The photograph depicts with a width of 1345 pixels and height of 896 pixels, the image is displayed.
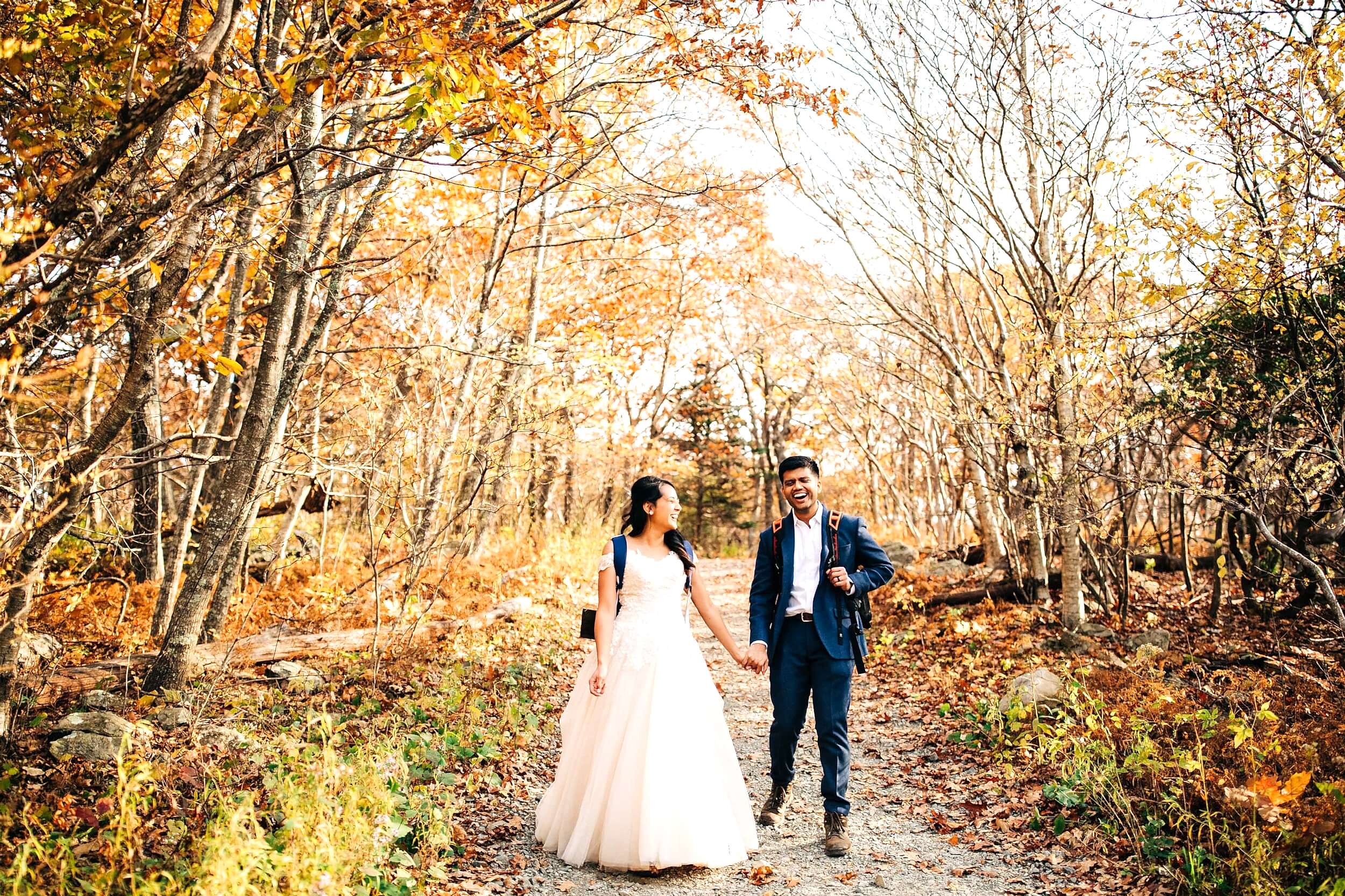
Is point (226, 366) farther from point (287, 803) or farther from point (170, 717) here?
point (170, 717)

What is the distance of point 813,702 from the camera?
4.64 m

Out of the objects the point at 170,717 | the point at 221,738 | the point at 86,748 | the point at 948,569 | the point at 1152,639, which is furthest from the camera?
the point at 948,569

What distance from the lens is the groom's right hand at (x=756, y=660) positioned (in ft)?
15.3

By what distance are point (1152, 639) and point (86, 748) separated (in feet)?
26.5

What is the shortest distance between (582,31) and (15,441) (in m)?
7.04

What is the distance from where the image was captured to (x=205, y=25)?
6668 millimetres

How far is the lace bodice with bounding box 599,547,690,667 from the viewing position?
4551 mm

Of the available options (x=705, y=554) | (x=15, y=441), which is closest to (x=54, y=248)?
(x=15, y=441)

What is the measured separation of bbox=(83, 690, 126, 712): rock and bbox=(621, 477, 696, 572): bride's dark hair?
12.4 ft

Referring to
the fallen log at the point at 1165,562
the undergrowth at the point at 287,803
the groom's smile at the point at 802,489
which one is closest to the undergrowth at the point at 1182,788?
the groom's smile at the point at 802,489

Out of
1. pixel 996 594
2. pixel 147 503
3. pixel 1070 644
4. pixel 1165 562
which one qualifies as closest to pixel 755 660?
pixel 1070 644

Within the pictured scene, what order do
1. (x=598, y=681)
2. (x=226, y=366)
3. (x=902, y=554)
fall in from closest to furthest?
(x=226, y=366) → (x=598, y=681) → (x=902, y=554)

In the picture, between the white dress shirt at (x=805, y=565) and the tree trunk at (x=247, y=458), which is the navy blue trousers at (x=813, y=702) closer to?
the white dress shirt at (x=805, y=565)

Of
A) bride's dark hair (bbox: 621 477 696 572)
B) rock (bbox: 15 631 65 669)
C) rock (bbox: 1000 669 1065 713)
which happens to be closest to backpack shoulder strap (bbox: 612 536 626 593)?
bride's dark hair (bbox: 621 477 696 572)
